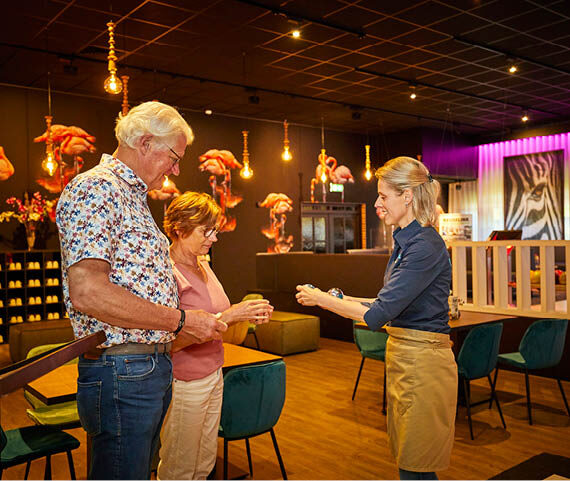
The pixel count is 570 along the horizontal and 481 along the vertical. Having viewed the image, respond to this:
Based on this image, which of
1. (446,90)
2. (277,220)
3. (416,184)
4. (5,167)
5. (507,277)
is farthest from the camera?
(277,220)

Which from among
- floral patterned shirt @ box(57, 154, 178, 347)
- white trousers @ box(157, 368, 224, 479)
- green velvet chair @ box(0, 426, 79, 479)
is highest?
floral patterned shirt @ box(57, 154, 178, 347)

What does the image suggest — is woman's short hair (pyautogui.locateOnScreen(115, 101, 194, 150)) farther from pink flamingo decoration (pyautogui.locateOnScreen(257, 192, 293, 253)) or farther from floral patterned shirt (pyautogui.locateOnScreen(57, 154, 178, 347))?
pink flamingo decoration (pyautogui.locateOnScreen(257, 192, 293, 253))

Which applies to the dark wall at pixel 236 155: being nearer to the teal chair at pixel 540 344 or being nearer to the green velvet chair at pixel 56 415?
the green velvet chair at pixel 56 415

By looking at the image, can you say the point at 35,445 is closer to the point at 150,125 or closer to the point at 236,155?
the point at 150,125

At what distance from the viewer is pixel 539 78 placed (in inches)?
386

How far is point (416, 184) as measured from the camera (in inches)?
93.2

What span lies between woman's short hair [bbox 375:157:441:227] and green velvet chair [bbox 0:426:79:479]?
2.02m

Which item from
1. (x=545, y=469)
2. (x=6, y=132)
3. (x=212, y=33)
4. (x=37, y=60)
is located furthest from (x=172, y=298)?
(x=6, y=132)

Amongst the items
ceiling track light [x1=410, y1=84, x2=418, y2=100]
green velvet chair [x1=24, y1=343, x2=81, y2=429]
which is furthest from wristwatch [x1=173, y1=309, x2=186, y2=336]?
ceiling track light [x1=410, y1=84, x2=418, y2=100]

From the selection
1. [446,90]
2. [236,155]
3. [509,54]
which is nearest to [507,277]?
[509,54]

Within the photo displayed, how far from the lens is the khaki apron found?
7.42ft

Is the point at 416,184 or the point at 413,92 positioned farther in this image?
the point at 413,92

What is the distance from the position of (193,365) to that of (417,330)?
3.26 feet

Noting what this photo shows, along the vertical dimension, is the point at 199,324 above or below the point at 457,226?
below
